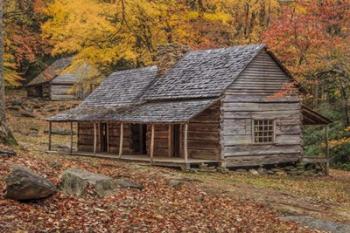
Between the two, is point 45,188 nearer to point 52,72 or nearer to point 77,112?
point 77,112

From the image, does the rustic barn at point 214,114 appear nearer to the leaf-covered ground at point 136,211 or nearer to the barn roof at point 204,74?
the barn roof at point 204,74

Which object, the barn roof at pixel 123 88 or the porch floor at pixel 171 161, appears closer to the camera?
the porch floor at pixel 171 161

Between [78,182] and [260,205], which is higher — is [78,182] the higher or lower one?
the higher one

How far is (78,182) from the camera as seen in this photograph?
14.3 meters

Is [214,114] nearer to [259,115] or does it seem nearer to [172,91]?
[259,115]

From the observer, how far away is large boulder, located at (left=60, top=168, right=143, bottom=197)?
1406 cm

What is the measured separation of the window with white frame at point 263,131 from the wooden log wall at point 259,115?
0.24 metres

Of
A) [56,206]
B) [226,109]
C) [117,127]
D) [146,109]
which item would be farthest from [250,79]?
[56,206]

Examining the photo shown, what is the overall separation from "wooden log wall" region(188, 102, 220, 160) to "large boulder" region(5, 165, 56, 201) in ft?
45.4

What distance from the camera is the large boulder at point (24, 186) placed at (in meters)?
12.1

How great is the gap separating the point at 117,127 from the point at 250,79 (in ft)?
27.4

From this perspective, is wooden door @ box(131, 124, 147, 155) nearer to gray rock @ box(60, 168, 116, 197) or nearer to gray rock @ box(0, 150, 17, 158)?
gray rock @ box(0, 150, 17, 158)

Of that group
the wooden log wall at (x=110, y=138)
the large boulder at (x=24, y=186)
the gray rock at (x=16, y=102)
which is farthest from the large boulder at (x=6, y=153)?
the gray rock at (x=16, y=102)

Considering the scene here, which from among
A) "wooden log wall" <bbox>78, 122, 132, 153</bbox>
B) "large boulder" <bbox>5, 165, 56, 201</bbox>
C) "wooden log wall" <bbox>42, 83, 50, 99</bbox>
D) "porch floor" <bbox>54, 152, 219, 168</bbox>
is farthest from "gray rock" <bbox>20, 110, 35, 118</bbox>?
"large boulder" <bbox>5, 165, 56, 201</bbox>
